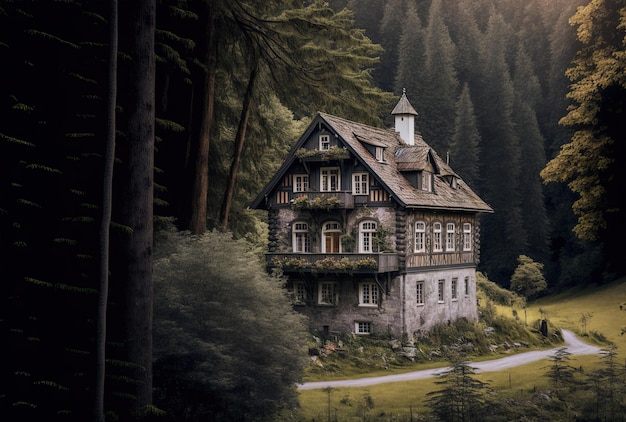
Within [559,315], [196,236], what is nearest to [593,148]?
[196,236]

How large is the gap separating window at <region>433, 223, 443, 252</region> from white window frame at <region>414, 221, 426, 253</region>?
4.33 feet

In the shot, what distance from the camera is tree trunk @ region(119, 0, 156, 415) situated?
50.5 ft

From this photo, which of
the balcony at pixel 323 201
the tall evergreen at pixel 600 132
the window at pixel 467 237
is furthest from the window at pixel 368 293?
the tall evergreen at pixel 600 132

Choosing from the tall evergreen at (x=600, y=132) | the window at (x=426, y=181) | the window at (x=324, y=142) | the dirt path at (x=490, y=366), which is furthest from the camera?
the window at (x=426, y=181)

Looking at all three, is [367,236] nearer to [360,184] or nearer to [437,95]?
[360,184]

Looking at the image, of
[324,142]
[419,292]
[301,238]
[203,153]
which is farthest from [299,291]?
[203,153]

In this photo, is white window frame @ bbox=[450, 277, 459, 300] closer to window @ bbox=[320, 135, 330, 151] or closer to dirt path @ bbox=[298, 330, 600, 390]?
dirt path @ bbox=[298, 330, 600, 390]

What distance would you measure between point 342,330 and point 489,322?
1138cm

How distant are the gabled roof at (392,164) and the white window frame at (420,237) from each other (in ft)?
3.38

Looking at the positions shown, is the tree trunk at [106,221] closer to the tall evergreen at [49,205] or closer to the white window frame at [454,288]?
the tall evergreen at [49,205]

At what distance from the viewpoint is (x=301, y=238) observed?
3881 cm

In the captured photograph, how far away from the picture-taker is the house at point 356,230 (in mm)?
36594

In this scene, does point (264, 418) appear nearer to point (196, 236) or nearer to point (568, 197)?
point (196, 236)

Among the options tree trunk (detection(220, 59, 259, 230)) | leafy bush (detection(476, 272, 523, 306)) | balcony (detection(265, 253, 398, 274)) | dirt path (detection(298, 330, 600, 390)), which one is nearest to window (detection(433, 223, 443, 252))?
balcony (detection(265, 253, 398, 274))
